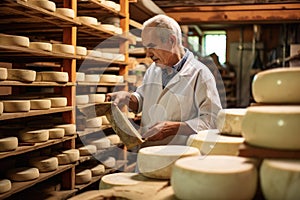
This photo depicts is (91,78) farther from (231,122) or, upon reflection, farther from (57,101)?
(231,122)

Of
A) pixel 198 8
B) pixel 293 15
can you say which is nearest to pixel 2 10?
pixel 198 8

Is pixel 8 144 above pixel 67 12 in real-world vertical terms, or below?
below

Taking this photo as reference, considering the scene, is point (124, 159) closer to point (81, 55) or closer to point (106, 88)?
point (106, 88)

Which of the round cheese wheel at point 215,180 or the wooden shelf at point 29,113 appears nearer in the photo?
the round cheese wheel at point 215,180

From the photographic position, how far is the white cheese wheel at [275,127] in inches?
44.6

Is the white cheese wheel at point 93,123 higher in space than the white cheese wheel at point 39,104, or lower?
lower

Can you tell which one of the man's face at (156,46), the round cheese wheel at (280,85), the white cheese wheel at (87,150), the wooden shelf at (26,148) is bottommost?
the white cheese wheel at (87,150)

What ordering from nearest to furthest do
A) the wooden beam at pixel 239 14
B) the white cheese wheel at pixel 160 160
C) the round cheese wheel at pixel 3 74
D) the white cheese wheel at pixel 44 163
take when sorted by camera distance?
the white cheese wheel at pixel 160 160 → the round cheese wheel at pixel 3 74 → the white cheese wheel at pixel 44 163 → the wooden beam at pixel 239 14

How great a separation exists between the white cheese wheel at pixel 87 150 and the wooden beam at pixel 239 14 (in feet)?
8.02

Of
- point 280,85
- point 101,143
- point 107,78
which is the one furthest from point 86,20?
point 280,85

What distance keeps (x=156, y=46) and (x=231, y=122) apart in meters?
1.43

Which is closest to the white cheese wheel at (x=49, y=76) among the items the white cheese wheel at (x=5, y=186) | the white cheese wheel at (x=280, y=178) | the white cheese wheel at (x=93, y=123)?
the white cheese wheel at (x=93, y=123)

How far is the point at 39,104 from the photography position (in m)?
3.00

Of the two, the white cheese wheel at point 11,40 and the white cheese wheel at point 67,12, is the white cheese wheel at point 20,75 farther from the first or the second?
the white cheese wheel at point 67,12
